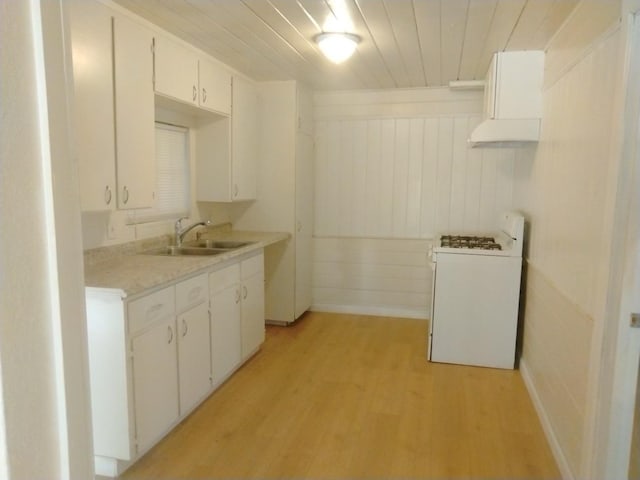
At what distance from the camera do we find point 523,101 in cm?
324

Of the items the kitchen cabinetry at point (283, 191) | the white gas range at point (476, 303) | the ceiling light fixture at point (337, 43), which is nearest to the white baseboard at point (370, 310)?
the kitchen cabinetry at point (283, 191)

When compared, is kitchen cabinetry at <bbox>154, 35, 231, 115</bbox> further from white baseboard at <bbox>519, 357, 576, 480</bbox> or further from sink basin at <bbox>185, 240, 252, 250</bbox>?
white baseboard at <bbox>519, 357, 576, 480</bbox>

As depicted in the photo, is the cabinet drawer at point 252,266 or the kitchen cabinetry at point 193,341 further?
the cabinet drawer at point 252,266

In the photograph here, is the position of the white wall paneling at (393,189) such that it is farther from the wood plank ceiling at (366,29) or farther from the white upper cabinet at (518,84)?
the white upper cabinet at (518,84)

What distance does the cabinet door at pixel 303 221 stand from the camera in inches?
173

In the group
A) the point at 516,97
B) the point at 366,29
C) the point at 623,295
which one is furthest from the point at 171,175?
the point at 623,295

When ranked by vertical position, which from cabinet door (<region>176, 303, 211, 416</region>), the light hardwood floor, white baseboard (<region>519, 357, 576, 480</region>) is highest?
cabinet door (<region>176, 303, 211, 416</region>)

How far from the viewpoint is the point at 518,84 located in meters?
3.26

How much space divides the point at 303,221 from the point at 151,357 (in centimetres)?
248

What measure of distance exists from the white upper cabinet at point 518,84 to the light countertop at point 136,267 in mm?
2095

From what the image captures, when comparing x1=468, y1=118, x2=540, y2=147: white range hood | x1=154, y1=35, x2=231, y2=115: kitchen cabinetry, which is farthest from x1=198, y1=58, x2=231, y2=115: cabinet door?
x1=468, y1=118, x2=540, y2=147: white range hood

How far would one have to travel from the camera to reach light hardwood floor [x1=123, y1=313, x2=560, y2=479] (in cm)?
234

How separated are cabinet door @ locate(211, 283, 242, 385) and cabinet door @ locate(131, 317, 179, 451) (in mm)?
456

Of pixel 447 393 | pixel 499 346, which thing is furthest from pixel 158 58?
pixel 499 346
